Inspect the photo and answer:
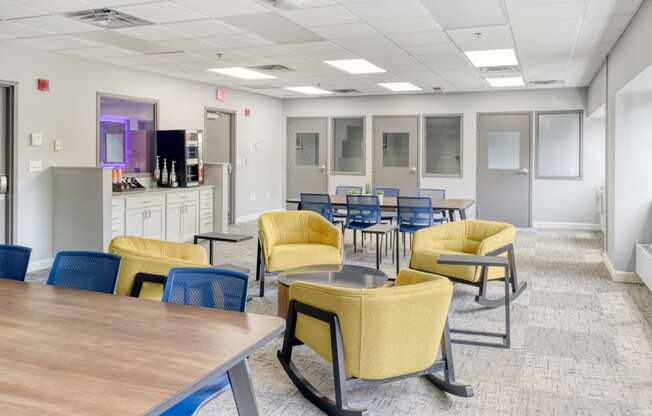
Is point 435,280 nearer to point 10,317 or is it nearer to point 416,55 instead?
point 10,317

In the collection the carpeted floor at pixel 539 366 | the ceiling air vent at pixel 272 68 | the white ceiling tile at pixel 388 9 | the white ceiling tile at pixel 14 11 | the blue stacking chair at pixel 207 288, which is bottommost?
the carpeted floor at pixel 539 366

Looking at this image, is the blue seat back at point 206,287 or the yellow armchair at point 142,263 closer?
the blue seat back at point 206,287

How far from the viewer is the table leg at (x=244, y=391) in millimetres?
2088

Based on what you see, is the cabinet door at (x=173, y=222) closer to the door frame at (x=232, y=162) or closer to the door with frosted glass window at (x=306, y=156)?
the door frame at (x=232, y=162)

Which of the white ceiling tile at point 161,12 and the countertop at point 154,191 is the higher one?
the white ceiling tile at point 161,12

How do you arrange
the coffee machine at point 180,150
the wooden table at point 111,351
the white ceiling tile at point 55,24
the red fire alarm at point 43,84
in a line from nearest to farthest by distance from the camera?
the wooden table at point 111,351 → the white ceiling tile at point 55,24 → the red fire alarm at point 43,84 → the coffee machine at point 180,150

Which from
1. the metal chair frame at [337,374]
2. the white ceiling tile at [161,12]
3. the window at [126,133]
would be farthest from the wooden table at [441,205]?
the metal chair frame at [337,374]

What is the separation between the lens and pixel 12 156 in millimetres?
6145

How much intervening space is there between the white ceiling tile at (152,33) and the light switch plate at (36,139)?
66.1 inches

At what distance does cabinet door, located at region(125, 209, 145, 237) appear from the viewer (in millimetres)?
6914

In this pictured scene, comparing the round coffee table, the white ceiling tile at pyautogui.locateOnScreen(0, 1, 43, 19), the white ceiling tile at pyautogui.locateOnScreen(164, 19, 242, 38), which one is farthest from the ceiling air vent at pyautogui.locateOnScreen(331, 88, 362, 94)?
the round coffee table

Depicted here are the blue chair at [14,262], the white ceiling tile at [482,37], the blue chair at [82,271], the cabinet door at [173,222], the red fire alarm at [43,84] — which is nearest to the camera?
the blue chair at [82,271]

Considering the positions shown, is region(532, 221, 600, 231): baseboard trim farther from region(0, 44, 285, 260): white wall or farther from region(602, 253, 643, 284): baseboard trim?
region(0, 44, 285, 260): white wall

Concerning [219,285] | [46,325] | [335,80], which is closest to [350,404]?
[219,285]
